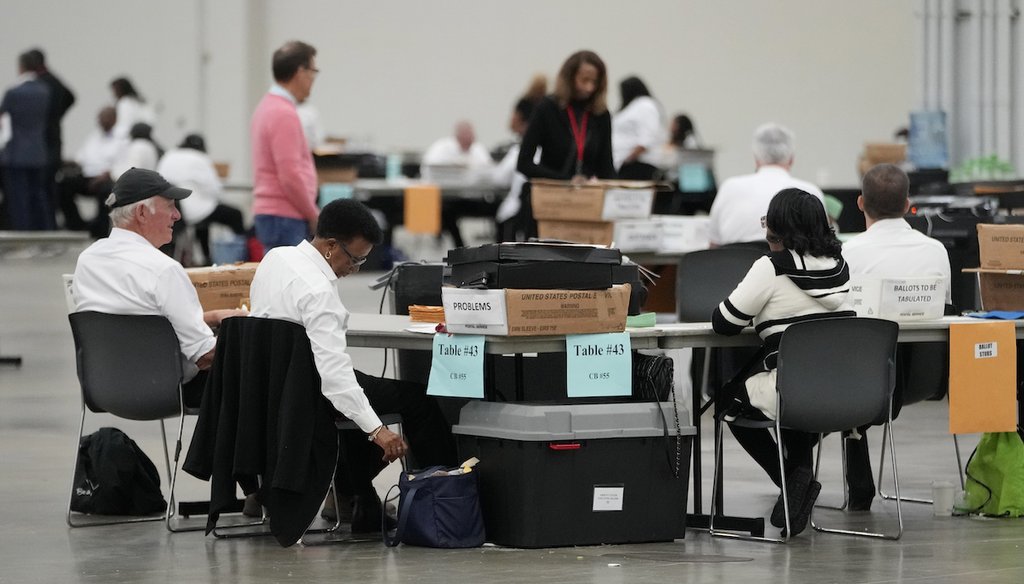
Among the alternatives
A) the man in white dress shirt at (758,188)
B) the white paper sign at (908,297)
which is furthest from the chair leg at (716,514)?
the man in white dress shirt at (758,188)

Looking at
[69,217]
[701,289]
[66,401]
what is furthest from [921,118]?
[69,217]

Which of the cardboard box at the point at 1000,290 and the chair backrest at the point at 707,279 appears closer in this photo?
the cardboard box at the point at 1000,290

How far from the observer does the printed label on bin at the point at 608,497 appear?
171 inches

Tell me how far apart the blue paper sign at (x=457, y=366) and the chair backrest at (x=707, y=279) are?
1978mm

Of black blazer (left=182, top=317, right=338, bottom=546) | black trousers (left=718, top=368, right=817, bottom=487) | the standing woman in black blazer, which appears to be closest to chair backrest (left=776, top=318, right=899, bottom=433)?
black trousers (left=718, top=368, right=817, bottom=487)

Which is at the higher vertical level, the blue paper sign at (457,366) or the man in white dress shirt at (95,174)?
the man in white dress shirt at (95,174)

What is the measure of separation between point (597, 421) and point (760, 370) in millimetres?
579

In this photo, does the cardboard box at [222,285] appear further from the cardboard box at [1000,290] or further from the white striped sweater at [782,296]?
the cardboard box at [1000,290]

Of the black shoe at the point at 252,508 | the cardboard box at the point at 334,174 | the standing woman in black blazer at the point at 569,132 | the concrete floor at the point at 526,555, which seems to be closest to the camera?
the concrete floor at the point at 526,555

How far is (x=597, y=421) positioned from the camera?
14.1 feet

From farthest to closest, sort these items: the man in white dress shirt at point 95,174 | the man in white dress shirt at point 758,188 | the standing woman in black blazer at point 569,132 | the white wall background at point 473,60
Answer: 1. the white wall background at point 473,60
2. the man in white dress shirt at point 95,174
3. the standing woman in black blazer at point 569,132
4. the man in white dress shirt at point 758,188

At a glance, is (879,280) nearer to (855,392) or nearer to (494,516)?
(855,392)

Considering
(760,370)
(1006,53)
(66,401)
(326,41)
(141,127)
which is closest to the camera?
(760,370)

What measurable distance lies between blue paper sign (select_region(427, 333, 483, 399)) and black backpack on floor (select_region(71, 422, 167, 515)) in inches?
44.0
